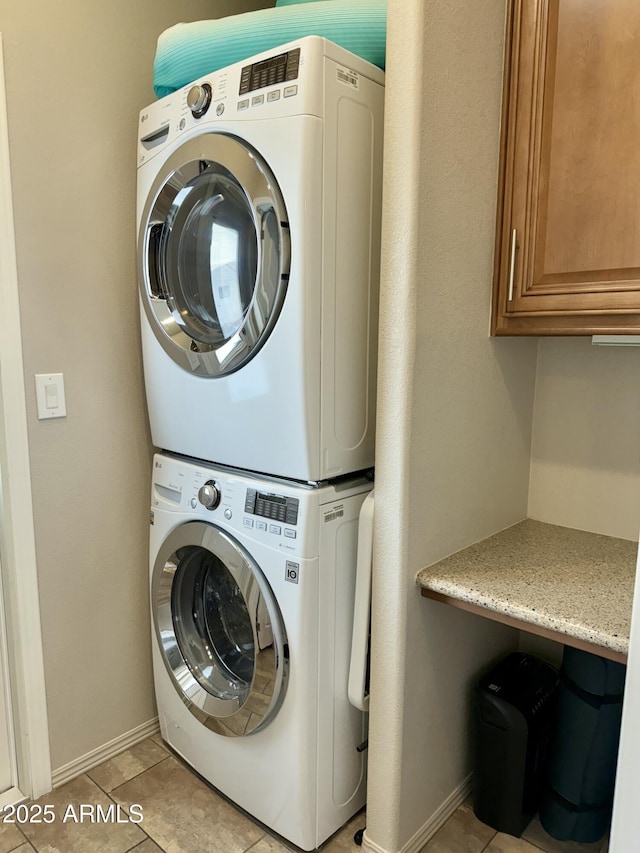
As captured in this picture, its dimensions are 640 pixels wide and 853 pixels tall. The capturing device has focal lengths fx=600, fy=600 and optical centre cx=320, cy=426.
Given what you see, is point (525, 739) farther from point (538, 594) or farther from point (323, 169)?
point (323, 169)

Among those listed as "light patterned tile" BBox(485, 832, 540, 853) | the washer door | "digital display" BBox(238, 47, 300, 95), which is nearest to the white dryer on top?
"digital display" BBox(238, 47, 300, 95)

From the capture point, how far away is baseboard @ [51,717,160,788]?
1.74 metres

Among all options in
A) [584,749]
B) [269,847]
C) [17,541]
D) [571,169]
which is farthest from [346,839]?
[571,169]

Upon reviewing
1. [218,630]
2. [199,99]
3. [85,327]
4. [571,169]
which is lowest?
[218,630]

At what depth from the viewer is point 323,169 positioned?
1.25 meters

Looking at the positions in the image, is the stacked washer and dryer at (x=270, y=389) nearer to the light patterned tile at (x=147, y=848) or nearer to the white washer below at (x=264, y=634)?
the white washer below at (x=264, y=634)

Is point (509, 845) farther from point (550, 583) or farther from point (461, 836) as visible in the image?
point (550, 583)

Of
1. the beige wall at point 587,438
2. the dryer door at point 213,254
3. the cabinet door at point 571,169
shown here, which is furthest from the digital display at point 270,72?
the beige wall at point 587,438

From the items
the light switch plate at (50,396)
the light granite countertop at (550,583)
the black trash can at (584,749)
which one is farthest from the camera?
the light switch plate at (50,396)

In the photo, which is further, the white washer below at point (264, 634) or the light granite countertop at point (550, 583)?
the white washer below at point (264, 634)

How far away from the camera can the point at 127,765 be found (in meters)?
1.82

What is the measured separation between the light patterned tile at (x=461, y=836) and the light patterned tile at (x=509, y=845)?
0.02 meters

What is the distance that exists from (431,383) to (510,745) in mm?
965

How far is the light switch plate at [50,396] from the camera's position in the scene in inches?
62.9
